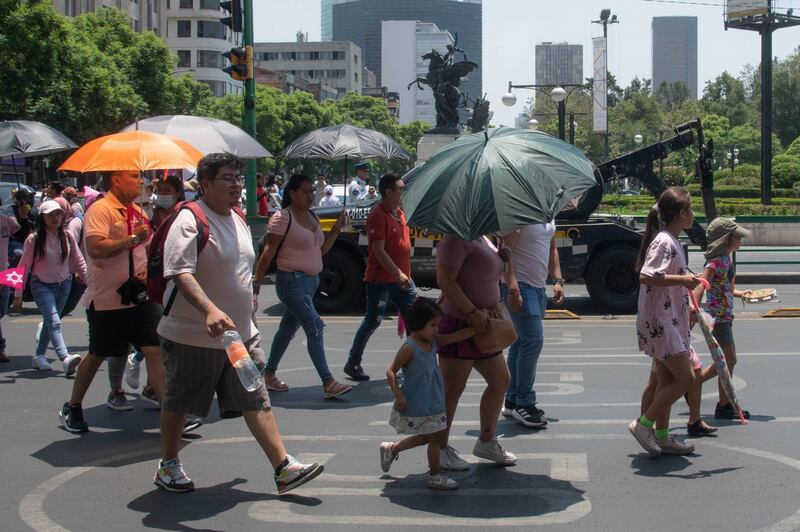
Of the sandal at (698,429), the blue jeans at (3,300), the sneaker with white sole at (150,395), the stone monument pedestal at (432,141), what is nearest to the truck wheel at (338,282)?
the blue jeans at (3,300)

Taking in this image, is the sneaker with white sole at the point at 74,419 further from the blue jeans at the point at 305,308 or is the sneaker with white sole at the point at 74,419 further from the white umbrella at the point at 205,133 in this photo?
the white umbrella at the point at 205,133

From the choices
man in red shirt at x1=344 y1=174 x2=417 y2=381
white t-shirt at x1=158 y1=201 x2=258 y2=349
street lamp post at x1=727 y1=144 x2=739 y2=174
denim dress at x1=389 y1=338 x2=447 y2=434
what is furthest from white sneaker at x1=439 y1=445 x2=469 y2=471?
street lamp post at x1=727 y1=144 x2=739 y2=174

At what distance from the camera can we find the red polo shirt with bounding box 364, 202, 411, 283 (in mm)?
8680

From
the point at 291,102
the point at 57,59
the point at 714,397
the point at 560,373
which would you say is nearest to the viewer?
the point at 714,397

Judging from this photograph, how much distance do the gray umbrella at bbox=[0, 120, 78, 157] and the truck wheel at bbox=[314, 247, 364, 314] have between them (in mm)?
3378

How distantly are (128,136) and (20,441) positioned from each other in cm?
207

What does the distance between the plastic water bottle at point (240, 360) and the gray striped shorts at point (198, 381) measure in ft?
1.05

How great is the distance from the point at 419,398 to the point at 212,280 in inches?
47.3

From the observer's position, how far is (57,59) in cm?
3694

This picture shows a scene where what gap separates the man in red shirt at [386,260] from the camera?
28.3ft

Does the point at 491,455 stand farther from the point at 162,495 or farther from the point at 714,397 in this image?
the point at 714,397

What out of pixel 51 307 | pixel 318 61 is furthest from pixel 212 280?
pixel 318 61

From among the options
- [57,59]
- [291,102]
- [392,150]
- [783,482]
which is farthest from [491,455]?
[291,102]

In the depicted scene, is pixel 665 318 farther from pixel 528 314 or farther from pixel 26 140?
pixel 26 140
